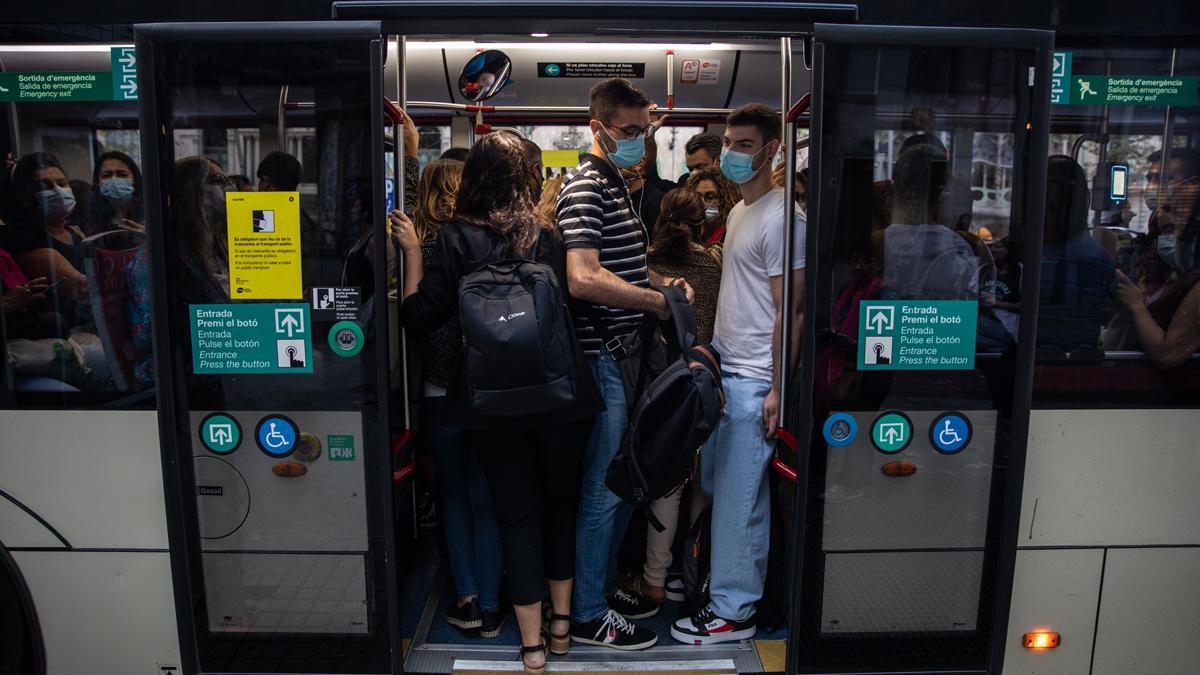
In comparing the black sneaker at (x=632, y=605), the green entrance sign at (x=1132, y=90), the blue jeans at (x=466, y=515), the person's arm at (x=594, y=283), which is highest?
the green entrance sign at (x=1132, y=90)

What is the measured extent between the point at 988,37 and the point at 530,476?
1.97 meters

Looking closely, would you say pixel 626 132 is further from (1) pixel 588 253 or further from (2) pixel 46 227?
(2) pixel 46 227

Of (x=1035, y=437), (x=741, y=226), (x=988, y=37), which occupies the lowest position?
(x=1035, y=437)

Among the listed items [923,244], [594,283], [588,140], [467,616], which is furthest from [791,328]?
[588,140]

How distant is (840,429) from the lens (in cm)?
254

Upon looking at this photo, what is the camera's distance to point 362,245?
242 centimetres

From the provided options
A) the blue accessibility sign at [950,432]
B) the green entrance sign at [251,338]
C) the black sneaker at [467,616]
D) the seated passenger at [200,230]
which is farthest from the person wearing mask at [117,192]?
the blue accessibility sign at [950,432]

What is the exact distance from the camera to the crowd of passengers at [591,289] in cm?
244

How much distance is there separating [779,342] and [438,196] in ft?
4.44

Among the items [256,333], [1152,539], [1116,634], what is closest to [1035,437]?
[1152,539]

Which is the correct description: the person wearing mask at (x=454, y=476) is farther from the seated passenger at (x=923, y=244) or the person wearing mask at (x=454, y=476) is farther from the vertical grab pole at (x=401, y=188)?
the seated passenger at (x=923, y=244)

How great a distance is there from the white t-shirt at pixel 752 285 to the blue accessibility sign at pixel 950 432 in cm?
59

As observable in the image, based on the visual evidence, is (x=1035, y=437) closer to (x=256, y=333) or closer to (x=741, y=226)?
(x=741, y=226)

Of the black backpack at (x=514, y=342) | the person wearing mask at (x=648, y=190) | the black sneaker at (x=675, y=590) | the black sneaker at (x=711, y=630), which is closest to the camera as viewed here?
the black backpack at (x=514, y=342)
